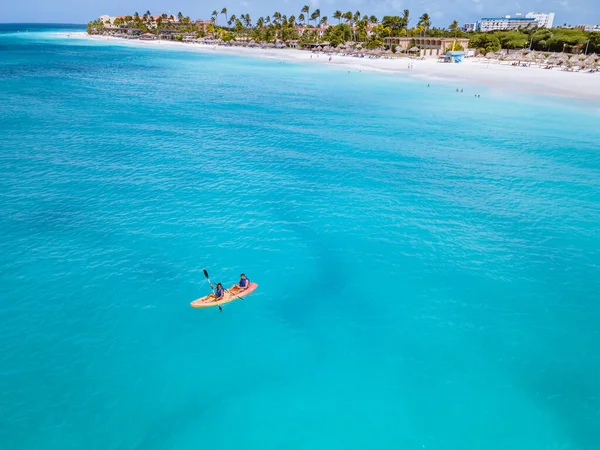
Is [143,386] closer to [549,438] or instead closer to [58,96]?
[549,438]

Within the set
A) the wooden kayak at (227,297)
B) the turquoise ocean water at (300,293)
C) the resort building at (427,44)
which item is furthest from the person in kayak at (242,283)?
the resort building at (427,44)

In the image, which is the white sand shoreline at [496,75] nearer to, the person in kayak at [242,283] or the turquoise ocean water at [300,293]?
the turquoise ocean water at [300,293]

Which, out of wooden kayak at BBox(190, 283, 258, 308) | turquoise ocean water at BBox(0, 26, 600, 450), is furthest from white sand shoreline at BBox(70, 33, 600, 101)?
wooden kayak at BBox(190, 283, 258, 308)

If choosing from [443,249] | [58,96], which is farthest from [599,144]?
[58,96]

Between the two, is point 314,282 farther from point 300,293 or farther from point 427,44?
point 427,44

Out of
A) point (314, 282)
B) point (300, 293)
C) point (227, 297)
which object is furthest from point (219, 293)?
point (314, 282)
